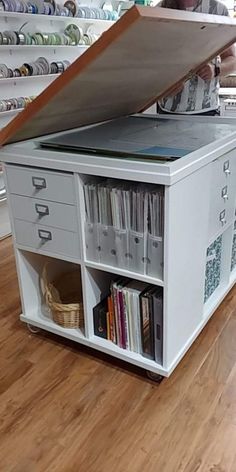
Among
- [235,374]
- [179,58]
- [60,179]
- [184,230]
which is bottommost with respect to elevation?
[235,374]

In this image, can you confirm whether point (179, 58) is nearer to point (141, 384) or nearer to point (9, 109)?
point (141, 384)

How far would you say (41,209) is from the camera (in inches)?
61.7

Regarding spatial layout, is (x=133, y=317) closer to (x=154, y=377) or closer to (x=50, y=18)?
(x=154, y=377)

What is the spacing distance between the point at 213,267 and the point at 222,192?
1.24ft

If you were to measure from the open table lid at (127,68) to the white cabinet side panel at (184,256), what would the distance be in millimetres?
407

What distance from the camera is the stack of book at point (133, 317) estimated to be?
1.52 meters

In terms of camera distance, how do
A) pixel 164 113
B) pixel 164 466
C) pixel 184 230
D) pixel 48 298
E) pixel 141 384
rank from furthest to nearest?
pixel 164 113
pixel 48 298
pixel 141 384
pixel 184 230
pixel 164 466

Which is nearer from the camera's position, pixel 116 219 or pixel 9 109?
pixel 116 219

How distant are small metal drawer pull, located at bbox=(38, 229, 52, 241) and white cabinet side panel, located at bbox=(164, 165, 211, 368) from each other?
1.53ft

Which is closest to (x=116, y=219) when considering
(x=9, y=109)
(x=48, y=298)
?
(x=48, y=298)

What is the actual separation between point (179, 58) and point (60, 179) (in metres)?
0.66

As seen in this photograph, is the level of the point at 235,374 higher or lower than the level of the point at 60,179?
lower

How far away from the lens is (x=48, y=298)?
1823 millimetres

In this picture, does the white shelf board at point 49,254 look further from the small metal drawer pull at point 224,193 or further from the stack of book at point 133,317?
the small metal drawer pull at point 224,193
